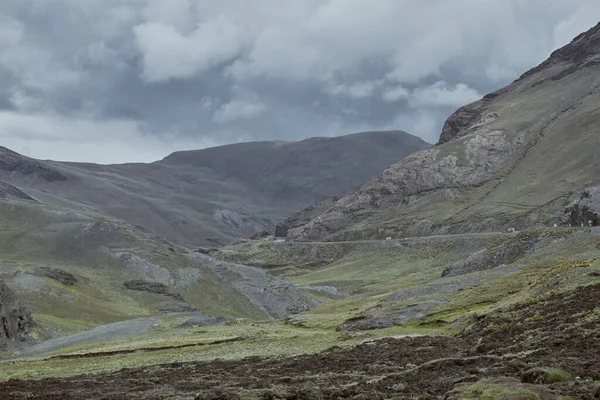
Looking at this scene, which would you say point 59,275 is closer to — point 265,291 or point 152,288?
point 152,288

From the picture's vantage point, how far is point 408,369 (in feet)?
114

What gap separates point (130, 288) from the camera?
466 ft

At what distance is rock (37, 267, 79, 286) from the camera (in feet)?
437

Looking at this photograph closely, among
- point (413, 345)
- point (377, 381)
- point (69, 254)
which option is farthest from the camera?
point (69, 254)

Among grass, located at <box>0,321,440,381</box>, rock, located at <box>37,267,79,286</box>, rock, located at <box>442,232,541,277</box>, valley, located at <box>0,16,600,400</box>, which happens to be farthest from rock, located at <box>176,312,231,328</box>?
rock, located at <box>37,267,79,286</box>

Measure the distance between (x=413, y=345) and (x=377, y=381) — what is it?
16942 millimetres

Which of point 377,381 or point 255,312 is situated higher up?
point 377,381

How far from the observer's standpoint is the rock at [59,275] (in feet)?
437

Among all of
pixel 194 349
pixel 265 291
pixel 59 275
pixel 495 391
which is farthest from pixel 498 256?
pixel 59 275

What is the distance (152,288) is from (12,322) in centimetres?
5530

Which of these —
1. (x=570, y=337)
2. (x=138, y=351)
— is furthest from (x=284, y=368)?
(x=138, y=351)

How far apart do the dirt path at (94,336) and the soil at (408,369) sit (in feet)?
118

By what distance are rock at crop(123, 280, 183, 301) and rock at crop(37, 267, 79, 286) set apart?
456 inches

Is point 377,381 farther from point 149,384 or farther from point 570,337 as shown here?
point 149,384
